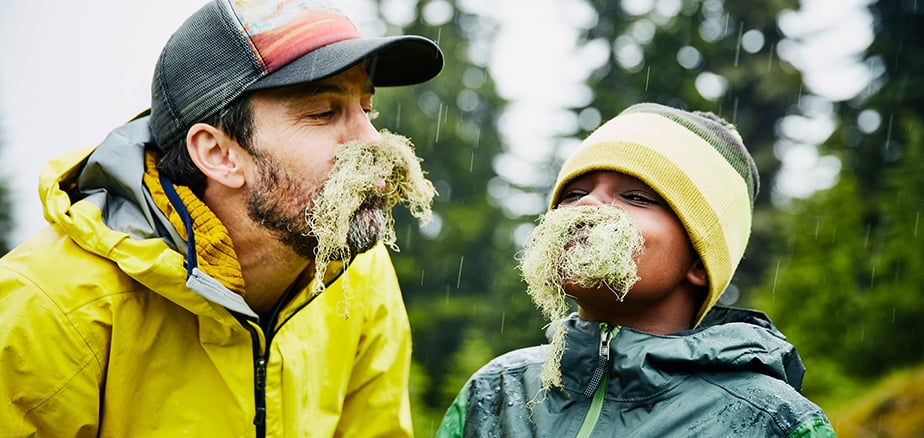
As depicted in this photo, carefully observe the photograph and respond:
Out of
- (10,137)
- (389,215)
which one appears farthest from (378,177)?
(10,137)

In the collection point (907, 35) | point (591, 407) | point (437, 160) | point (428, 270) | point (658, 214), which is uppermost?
point (658, 214)

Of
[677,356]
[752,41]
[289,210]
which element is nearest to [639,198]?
[677,356]

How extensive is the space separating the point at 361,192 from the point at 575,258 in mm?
879

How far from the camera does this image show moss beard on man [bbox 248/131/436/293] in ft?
9.47

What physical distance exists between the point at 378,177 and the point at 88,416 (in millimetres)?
1276

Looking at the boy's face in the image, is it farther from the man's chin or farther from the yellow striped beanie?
the man's chin

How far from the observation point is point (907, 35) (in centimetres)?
1753

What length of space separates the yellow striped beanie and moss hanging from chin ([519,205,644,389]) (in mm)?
199

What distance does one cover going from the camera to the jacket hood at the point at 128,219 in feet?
8.77

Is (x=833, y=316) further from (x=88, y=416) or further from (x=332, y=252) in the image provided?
(x=88, y=416)

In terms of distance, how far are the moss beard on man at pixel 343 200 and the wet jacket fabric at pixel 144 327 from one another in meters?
0.17

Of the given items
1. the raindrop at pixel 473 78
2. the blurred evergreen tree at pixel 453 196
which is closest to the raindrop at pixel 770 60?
the blurred evergreen tree at pixel 453 196

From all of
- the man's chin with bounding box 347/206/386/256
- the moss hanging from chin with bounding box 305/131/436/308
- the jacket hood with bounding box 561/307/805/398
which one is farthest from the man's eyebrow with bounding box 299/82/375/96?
the jacket hood with bounding box 561/307/805/398

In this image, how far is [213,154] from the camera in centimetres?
311
